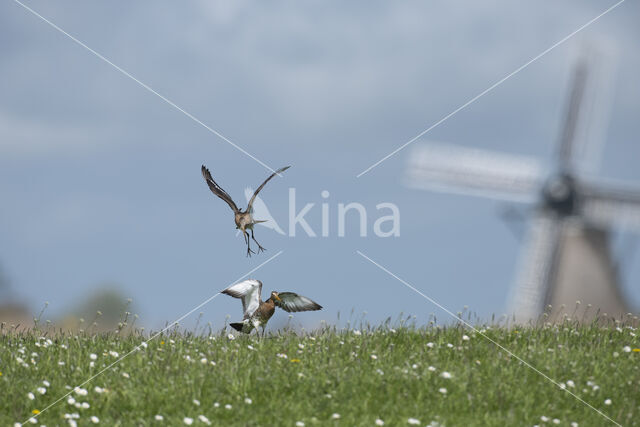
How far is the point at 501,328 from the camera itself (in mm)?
10547

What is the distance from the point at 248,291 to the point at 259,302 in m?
0.22

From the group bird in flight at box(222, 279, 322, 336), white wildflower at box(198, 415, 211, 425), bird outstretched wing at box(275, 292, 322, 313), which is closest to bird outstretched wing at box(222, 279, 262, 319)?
bird in flight at box(222, 279, 322, 336)

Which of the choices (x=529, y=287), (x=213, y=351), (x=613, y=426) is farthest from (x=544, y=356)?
(x=529, y=287)

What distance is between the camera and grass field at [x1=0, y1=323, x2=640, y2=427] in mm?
7617

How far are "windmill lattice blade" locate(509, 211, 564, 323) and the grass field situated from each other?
889 inches

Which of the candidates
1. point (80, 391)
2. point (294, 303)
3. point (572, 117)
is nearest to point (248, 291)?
point (294, 303)

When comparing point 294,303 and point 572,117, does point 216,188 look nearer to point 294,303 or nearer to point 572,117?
point 294,303

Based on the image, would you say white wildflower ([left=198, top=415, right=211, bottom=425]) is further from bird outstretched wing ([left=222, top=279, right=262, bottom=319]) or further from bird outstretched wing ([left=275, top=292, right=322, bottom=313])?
bird outstretched wing ([left=275, top=292, right=322, bottom=313])

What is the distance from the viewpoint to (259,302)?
30.7 feet

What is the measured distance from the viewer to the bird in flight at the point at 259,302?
923 centimetres

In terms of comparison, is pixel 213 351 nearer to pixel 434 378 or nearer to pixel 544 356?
pixel 434 378

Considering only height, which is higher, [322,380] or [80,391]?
[322,380]

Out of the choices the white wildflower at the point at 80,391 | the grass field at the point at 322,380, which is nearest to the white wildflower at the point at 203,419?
the grass field at the point at 322,380

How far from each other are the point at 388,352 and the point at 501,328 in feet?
6.74
